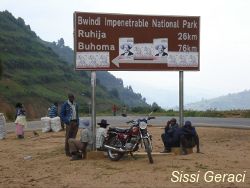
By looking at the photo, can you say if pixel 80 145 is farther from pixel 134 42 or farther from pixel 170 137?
pixel 134 42

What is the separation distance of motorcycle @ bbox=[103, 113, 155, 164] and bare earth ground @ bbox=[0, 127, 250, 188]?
0.83 feet

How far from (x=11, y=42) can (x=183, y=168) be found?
114 meters

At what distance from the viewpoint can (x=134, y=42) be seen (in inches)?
588

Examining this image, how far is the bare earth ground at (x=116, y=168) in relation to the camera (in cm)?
1060

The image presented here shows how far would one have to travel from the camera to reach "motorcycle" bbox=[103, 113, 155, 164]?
12953mm

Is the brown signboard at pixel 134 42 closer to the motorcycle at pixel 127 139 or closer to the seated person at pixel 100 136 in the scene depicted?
the seated person at pixel 100 136

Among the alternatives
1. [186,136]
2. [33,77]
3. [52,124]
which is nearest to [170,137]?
[186,136]

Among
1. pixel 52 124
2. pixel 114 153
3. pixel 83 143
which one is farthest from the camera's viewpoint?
pixel 52 124

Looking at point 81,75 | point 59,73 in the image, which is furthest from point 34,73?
point 81,75

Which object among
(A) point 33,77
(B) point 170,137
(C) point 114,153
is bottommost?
(C) point 114,153

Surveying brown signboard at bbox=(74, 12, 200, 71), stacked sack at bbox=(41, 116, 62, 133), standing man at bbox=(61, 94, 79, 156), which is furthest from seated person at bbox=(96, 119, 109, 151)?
stacked sack at bbox=(41, 116, 62, 133)

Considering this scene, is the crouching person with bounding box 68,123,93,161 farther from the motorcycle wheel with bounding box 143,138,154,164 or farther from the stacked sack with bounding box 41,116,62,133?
the stacked sack with bounding box 41,116,62,133

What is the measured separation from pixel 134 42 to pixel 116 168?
160 inches

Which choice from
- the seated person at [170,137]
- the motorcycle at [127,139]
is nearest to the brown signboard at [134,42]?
the seated person at [170,137]
